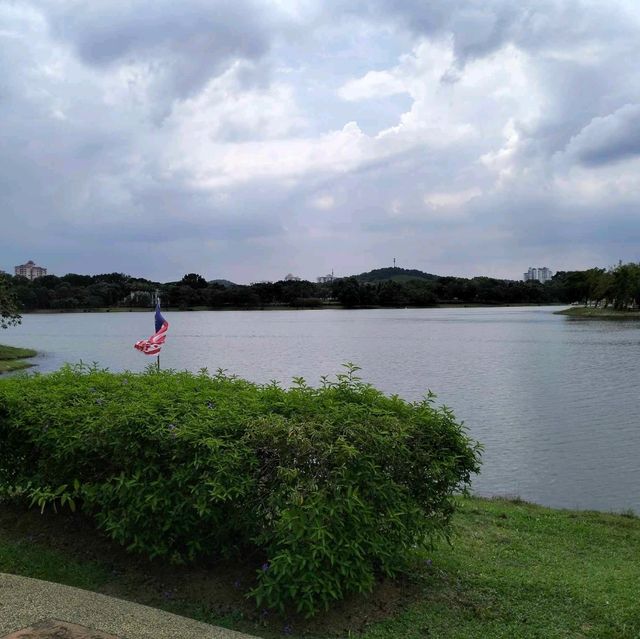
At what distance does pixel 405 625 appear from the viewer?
4293 millimetres

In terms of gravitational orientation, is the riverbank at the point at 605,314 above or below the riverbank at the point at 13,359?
above

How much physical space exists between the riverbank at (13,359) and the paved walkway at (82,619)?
34043mm

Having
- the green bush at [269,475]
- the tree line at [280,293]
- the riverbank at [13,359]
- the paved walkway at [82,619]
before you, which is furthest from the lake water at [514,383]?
the tree line at [280,293]

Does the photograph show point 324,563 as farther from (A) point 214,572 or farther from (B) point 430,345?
(B) point 430,345

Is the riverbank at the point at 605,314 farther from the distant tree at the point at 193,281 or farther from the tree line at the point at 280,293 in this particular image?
the distant tree at the point at 193,281

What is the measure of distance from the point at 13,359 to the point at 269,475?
4396 cm

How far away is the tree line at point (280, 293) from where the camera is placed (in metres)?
161

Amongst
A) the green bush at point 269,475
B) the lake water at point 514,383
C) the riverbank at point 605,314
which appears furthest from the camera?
the riverbank at point 605,314

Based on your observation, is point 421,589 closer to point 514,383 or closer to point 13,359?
point 514,383

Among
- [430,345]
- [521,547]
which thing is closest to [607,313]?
[430,345]

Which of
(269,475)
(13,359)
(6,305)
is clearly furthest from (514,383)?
(13,359)

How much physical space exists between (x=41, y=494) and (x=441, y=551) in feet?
11.3

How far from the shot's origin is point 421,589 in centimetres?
486

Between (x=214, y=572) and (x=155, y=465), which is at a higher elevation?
(x=155, y=465)
